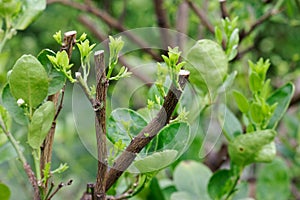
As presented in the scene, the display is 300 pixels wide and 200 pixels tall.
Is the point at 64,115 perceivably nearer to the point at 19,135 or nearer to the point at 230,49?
the point at 19,135

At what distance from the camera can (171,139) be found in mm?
488

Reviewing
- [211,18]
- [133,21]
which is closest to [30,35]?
[133,21]

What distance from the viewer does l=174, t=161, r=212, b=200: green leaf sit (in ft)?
2.28

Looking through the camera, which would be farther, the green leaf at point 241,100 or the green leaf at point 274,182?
the green leaf at point 274,182

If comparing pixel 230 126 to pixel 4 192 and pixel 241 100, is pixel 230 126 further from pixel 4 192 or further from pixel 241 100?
pixel 4 192

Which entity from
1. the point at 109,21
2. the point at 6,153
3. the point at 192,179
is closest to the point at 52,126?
the point at 6,153

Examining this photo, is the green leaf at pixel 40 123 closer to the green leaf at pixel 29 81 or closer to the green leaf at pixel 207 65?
the green leaf at pixel 29 81

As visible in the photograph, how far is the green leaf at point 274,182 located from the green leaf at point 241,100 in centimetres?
15

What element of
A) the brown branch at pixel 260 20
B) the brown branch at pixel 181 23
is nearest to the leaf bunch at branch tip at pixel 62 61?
the brown branch at pixel 260 20

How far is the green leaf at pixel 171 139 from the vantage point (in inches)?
18.8

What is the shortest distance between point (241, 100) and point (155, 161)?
6.4 inches

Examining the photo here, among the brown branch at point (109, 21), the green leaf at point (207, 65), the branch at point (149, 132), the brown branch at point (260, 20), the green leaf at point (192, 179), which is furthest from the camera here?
the brown branch at point (109, 21)

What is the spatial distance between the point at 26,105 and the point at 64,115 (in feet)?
2.74

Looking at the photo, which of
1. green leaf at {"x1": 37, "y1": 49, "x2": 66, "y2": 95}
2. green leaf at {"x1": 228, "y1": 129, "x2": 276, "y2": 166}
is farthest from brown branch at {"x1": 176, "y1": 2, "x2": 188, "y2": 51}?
green leaf at {"x1": 37, "y1": 49, "x2": 66, "y2": 95}
